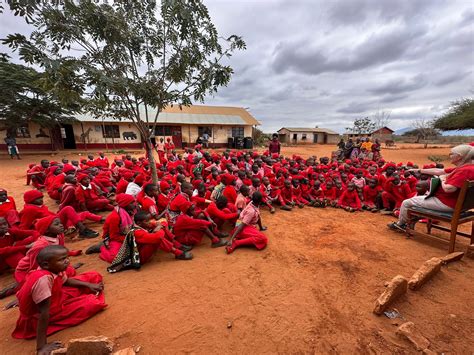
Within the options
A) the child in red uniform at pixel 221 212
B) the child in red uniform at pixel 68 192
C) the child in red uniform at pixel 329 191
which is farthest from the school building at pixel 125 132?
the child in red uniform at pixel 221 212

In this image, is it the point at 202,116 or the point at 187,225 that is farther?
the point at 202,116

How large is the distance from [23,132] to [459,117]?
37417 millimetres

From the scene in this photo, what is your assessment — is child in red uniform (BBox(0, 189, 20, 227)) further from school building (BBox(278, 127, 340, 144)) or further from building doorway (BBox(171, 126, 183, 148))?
school building (BBox(278, 127, 340, 144))

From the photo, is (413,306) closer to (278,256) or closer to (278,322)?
(278,322)

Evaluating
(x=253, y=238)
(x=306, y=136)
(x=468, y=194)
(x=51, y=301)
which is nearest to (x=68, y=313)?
(x=51, y=301)

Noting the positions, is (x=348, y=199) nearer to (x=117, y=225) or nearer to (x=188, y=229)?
(x=188, y=229)

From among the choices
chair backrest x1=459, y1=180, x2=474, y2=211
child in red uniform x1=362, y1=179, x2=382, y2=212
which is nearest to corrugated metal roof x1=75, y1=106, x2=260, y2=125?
child in red uniform x1=362, y1=179, x2=382, y2=212

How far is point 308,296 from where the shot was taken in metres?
2.78

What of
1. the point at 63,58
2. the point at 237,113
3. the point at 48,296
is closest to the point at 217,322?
the point at 48,296

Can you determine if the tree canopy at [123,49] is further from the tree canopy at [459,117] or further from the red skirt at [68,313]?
the tree canopy at [459,117]

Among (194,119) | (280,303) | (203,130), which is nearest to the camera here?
(280,303)

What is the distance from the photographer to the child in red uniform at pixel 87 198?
206 inches

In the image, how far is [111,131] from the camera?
20.6 m

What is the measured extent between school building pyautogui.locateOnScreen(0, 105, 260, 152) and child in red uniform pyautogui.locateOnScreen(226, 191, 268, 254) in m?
16.8
